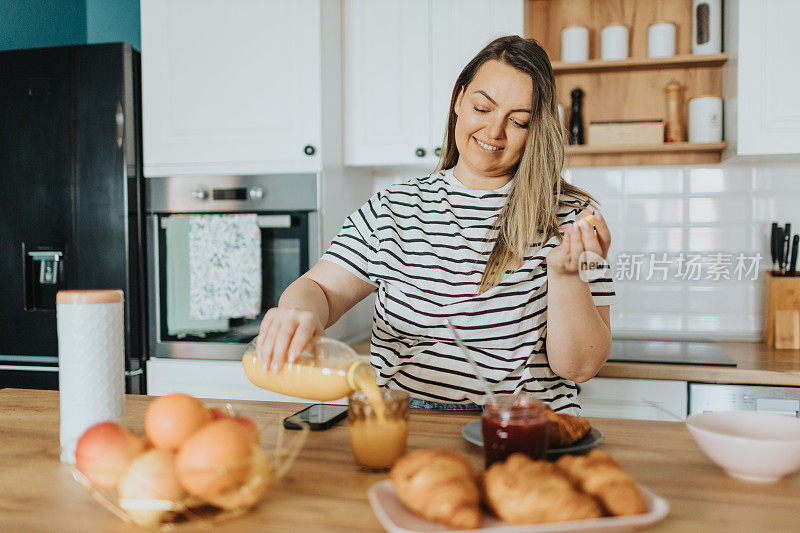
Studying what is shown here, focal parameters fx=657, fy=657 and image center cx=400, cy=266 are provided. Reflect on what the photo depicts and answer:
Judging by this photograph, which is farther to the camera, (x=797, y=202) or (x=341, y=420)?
(x=797, y=202)

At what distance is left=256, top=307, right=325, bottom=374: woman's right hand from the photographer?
87cm

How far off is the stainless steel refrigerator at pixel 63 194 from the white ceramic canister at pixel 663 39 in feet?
6.01

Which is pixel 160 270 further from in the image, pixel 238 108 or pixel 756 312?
pixel 756 312

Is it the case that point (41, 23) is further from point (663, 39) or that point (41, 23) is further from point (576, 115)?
point (663, 39)

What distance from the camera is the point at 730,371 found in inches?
74.4

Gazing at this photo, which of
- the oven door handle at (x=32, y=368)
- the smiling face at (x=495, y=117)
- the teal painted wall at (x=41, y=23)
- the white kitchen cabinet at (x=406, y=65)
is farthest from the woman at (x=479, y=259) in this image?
the teal painted wall at (x=41, y=23)

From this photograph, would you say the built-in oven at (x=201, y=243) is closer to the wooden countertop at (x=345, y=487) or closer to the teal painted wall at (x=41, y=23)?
the teal painted wall at (x=41, y=23)

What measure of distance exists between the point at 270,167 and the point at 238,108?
0.76 ft

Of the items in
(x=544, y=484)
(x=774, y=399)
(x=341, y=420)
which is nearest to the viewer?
(x=544, y=484)

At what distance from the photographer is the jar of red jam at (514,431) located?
758mm

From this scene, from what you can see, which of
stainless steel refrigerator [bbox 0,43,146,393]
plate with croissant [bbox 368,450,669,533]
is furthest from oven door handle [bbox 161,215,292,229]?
plate with croissant [bbox 368,450,669,533]

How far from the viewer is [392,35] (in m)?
2.30

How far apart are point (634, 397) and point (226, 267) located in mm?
1370

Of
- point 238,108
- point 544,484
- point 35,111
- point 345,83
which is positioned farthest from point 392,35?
point 544,484
